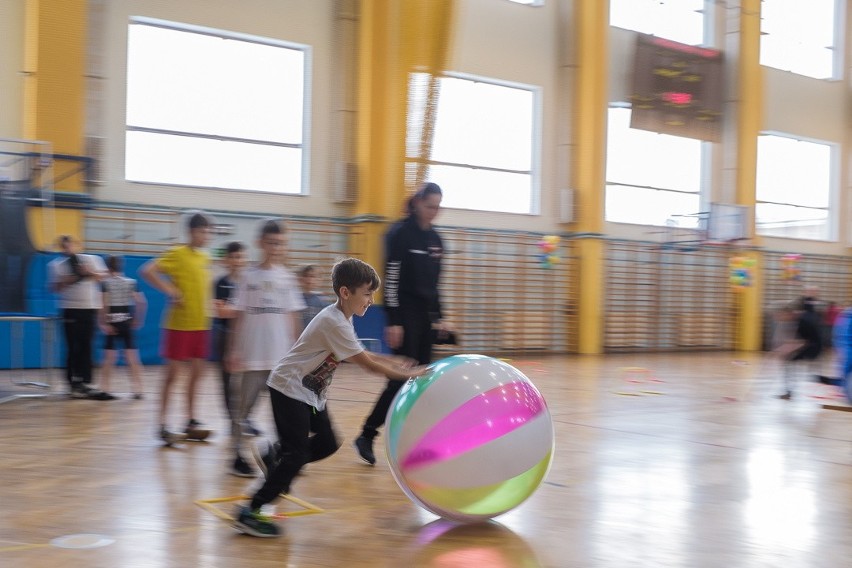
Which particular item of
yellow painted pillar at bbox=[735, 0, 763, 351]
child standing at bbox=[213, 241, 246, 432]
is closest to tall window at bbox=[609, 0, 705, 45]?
yellow painted pillar at bbox=[735, 0, 763, 351]

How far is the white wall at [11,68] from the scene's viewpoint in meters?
10.4

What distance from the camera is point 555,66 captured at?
49.5 ft

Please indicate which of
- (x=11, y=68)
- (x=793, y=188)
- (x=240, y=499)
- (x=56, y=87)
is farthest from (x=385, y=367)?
(x=793, y=188)

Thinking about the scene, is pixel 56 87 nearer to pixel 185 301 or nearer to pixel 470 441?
pixel 185 301

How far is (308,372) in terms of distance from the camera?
330 cm

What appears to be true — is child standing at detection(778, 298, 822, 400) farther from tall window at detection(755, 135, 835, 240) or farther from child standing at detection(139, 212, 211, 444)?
tall window at detection(755, 135, 835, 240)

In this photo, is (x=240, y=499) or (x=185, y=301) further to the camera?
(x=185, y=301)

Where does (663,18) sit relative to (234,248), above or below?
above

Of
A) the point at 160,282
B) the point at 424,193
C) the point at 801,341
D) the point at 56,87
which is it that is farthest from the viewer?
the point at 56,87

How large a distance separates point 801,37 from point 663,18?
4542mm

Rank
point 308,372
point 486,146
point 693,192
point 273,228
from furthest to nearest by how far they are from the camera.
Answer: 1. point 693,192
2. point 486,146
3. point 273,228
4. point 308,372

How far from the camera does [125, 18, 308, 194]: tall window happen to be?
11.4 m

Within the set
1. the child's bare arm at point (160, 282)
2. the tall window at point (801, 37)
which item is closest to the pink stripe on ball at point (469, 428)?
the child's bare arm at point (160, 282)

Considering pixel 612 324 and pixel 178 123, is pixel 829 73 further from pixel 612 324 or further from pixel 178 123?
pixel 178 123
